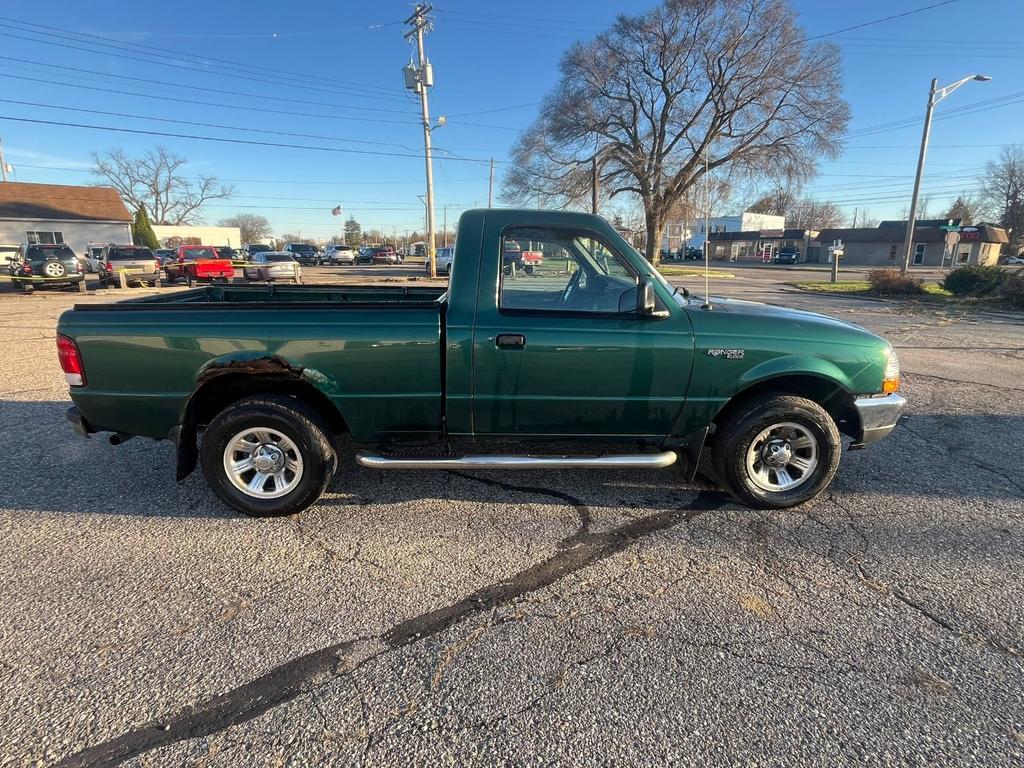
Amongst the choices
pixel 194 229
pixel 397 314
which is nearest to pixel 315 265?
pixel 194 229

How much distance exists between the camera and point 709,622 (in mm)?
2652

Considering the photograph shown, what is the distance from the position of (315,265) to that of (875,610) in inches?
2155

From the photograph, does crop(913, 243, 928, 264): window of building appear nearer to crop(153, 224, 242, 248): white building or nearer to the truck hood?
the truck hood

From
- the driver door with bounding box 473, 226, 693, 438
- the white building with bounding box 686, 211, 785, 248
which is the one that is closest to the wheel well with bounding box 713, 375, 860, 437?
the driver door with bounding box 473, 226, 693, 438

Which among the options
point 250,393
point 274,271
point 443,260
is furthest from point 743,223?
point 250,393

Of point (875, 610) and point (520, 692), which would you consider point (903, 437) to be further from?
point (520, 692)

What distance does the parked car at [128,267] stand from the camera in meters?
22.4

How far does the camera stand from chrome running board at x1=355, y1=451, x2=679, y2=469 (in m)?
3.47

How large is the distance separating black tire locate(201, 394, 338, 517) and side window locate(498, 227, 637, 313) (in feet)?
4.76

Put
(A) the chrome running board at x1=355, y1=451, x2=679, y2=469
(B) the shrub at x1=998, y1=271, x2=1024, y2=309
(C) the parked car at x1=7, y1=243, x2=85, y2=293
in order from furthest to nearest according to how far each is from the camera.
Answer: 1. (C) the parked car at x1=7, y1=243, x2=85, y2=293
2. (B) the shrub at x1=998, y1=271, x2=1024, y2=309
3. (A) the chrome running board at x1=355, y1=451, x2=679, y2=469

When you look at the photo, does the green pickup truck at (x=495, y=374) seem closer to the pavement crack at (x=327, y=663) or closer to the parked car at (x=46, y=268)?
the pavement crack at (x=327, y=663)

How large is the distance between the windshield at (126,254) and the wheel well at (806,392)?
26236 mm

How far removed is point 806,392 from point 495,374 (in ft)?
7.12

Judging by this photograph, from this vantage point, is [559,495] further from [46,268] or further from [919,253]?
[919,253]
